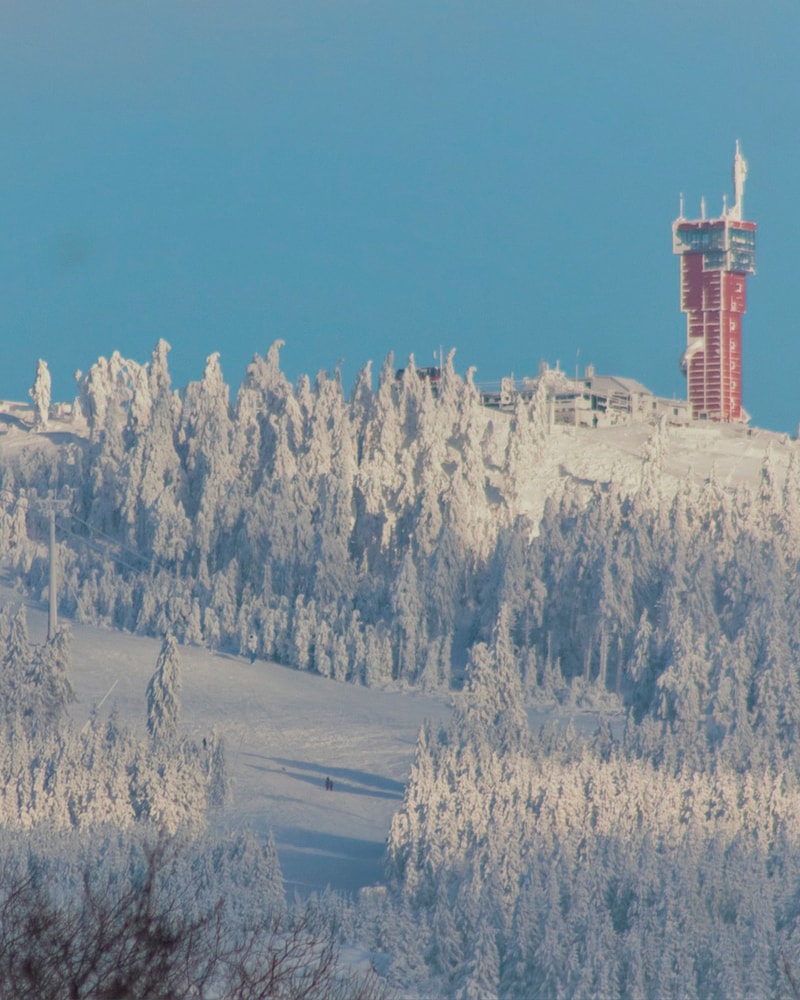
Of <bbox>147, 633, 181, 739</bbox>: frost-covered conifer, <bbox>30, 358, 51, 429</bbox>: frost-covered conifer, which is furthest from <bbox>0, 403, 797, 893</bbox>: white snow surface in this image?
<bbox>30, 358, 51, 429</bbox>: frost-covered conifer

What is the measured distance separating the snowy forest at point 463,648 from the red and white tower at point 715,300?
36628 mm

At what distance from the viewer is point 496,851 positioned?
150ft

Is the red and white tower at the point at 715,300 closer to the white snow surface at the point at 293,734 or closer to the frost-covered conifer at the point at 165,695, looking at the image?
the white snow surface at the point at 293,734

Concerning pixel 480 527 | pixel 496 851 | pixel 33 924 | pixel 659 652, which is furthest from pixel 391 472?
pixel 33 924

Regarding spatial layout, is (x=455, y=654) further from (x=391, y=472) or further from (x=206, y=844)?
(x=206, y=844)

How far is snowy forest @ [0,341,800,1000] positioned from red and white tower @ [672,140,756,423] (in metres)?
36.6

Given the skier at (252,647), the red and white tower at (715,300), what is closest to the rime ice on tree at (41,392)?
the skier at (252,647)

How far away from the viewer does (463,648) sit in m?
81.8

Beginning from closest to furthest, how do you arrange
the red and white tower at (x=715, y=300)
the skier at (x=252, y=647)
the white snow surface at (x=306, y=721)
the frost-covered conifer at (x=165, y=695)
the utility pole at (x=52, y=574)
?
the white snow surface at (x=306, y=721) < the frost-covered conifer at (x=165, y=695) < the utility pole at (x=52, y=574) < the skier at (x=252, y=647) < the red and white tower at (x=715, y=300)

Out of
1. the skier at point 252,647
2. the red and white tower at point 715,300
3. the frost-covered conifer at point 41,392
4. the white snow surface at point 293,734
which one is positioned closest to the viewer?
the white snow surface at point 293,734

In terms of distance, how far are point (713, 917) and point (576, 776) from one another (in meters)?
8.92

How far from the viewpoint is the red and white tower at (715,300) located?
5212 inches

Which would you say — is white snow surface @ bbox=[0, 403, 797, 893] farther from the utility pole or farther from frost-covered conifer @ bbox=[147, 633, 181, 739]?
frost-covered conifer @ bbox=[147, 633, 181, 739]

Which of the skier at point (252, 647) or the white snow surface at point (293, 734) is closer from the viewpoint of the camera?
the white snow surface at point (293, 734)
